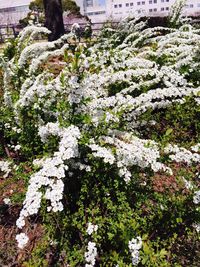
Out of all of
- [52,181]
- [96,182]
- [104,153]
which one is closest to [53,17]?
[96,182]

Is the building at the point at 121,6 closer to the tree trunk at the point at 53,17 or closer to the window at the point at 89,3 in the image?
the window at the point at 89,3

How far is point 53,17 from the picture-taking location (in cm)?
998

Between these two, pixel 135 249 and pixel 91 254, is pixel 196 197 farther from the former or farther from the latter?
pixel 91 254

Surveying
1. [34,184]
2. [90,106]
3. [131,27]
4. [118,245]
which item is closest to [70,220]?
[118,245]

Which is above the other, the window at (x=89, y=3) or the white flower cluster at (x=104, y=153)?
the white flower cluster at (x=104, y=153)

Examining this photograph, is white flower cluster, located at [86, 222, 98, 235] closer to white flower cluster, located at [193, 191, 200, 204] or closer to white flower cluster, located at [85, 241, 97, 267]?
white flower cluster, located at [85, 241, 97, 267]

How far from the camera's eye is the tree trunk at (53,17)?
9.87m

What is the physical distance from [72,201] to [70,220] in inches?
8.9

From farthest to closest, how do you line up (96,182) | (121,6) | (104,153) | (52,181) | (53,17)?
(121,6), (53,17), (96,182), (104,153), (52,181)

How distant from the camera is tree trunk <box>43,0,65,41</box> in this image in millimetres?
9872

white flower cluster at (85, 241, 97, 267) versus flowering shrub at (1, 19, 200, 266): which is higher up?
flowering shrub at (1, 19, 200, 266)

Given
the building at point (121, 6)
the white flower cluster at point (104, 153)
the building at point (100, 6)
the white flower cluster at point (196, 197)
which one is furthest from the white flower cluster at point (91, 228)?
the building at point (100, 6)

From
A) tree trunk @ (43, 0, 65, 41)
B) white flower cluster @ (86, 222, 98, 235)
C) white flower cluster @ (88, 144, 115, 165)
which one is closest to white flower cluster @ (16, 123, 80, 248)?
white flower cluster @ (88, 144, 115, 165)

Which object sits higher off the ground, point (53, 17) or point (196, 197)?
point (53, 17)
